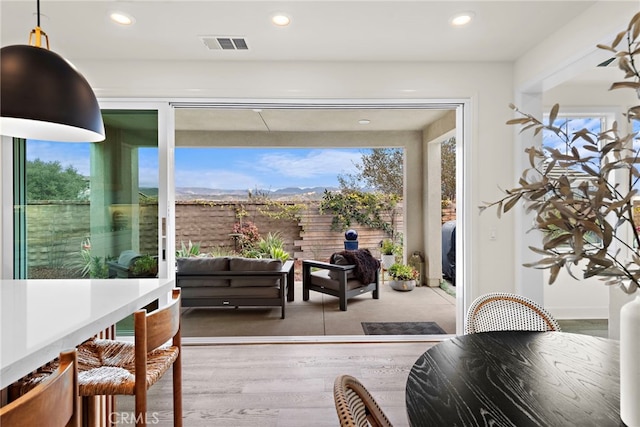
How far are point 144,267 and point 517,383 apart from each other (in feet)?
9.73

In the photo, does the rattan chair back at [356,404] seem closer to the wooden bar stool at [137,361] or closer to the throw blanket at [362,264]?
the wooden bar stool at [137,361]

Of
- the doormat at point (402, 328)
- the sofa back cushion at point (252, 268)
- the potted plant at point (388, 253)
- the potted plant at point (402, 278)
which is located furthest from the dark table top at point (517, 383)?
the potted plant at point (388, 253)

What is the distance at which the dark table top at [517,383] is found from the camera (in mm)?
888

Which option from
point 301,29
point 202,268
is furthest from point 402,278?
point 301,29

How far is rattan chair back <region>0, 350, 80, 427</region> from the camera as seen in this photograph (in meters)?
0.71

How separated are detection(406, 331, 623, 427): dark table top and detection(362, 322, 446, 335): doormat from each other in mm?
2411

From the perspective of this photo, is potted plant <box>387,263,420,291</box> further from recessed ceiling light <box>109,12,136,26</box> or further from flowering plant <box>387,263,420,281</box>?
recessed ceiling light <box>109,12,136,26</box>

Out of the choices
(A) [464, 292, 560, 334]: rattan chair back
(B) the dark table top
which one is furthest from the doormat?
(B) the dark table top

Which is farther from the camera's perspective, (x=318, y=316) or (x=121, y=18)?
(x=318, y=316)

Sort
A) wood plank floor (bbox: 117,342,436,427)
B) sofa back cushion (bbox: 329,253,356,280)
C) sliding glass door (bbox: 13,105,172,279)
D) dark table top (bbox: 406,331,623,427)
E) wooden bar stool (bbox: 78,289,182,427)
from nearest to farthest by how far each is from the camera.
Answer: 1. dark table top (bbox: 406,331,623,427)
2. wooden bar stool (bbox: 78,289,182,427)
3. wood plank floor (bbox: 117,342,436,427)
4. sliding glass door (bbox: 13,105,172,279)
5. sofa back cushion (bbox: 329,253,356,280)

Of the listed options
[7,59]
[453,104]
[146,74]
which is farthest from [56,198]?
[453,104]

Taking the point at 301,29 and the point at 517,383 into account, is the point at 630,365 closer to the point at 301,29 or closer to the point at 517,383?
the point at 517,383

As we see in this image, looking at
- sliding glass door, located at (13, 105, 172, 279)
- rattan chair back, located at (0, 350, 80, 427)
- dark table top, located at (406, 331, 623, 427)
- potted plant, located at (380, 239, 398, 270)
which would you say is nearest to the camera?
rattan chair back, located at (0, 350, 80, 427)

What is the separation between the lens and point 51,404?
797 mm
